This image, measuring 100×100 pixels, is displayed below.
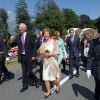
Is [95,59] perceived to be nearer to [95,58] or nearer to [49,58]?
[95,58]

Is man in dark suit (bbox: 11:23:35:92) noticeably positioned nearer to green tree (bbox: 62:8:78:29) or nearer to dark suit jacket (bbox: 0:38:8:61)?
dark suit jacket (bbox: 0:38:8:61)

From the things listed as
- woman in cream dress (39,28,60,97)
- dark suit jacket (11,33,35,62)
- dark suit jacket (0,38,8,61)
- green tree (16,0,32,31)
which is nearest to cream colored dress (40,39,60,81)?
woman in cream dress (39,28,60,97)

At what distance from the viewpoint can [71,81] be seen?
1186 centimetres

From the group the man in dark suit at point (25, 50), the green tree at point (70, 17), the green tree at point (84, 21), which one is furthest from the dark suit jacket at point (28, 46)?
the green tree at point (84, 21)

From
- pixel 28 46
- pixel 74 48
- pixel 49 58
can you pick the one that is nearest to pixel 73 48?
pixel 74 48

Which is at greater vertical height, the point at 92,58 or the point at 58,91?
the point at 92,58

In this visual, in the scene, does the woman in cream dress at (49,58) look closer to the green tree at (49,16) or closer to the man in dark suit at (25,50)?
the man in dark suit at (25,50)

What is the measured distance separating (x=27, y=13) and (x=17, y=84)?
135 ft

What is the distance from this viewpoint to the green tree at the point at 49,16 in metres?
55.7

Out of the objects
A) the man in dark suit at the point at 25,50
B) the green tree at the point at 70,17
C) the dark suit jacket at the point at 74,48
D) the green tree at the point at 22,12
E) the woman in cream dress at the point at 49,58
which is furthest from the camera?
the green tree at the point at 70,17

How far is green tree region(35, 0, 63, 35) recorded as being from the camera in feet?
183

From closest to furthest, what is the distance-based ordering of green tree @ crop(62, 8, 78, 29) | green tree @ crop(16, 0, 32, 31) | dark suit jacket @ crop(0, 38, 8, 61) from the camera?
dark suit jacket @ crop(0, 38, 8, 61), green tree @ crop(16, 0, 32, 31), green tree @ crop(62, 8, 78, 29)

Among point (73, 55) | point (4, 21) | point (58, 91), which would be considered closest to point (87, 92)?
point (58, 91)

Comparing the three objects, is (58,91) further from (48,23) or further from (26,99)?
(48,23)
